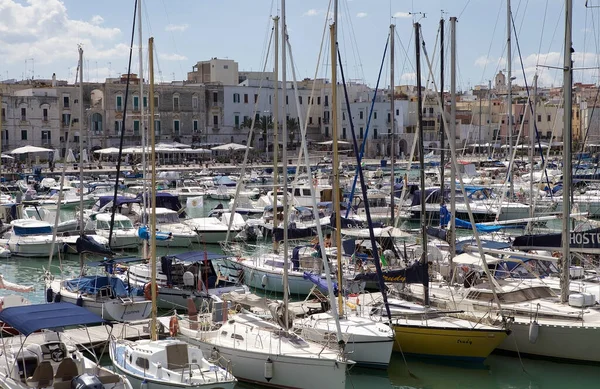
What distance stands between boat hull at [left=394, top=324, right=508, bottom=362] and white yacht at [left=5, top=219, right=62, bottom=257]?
20668 millimetres

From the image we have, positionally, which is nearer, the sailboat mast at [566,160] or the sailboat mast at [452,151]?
the sailboat mast at [566,160]

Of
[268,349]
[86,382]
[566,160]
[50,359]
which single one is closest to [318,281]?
[268,349]

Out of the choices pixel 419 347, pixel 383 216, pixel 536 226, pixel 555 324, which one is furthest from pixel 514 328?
→ pixel 383 216

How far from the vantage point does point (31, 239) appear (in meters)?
38.6

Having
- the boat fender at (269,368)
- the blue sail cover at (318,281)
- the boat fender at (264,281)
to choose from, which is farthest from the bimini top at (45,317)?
the boat fender at (264,281)

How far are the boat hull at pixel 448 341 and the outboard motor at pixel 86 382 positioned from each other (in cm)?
792

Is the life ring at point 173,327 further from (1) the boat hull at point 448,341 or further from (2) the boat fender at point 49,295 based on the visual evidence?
(2) the boat fender at point 49,295

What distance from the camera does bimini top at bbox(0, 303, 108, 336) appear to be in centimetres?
1698

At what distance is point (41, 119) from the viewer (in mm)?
82938

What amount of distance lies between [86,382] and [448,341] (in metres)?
8.97

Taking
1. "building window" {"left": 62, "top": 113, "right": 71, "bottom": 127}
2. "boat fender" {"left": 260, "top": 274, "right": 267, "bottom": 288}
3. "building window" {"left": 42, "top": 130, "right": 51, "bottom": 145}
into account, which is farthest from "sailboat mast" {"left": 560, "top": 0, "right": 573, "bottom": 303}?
"building window" {"left": 42, "top": 130, "right": 51, "bottom": 145}

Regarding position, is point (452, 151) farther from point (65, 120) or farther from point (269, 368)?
point (65, 120)

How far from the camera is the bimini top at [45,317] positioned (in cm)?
1698

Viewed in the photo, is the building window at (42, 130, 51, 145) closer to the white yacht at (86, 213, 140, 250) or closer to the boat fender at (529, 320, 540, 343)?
the white yacht at (86, 213, 140, 250)
